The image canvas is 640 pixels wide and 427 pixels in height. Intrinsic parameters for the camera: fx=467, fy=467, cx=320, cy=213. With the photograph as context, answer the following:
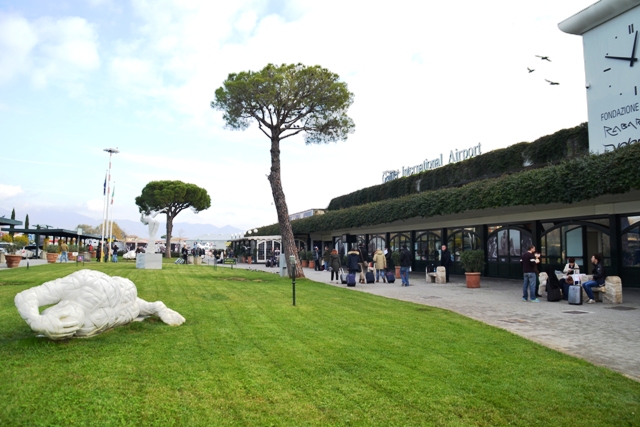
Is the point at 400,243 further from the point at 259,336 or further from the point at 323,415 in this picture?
the point at 323,415

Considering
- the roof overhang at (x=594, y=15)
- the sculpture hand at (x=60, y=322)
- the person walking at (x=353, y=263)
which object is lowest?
the sculpture hand at (x=60, y=322)

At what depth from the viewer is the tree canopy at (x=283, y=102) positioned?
19.0 m

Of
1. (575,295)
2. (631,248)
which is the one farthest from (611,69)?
(575,295)

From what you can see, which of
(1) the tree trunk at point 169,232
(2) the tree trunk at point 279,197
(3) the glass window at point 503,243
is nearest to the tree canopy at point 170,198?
(1) the tree trunk at point 169,232

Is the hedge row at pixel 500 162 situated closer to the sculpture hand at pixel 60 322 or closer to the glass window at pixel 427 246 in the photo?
the glass window at pixel 427 246

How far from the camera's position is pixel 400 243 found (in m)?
29.2

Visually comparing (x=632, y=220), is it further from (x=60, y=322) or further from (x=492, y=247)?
(x=60, y=322)

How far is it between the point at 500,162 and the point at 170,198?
36.6 m

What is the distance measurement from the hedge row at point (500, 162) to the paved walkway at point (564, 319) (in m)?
7.08

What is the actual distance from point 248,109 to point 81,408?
17.3 metres

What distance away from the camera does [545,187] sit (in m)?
13.6

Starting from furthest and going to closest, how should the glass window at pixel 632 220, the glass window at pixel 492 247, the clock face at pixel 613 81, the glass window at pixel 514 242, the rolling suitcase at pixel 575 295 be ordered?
the glass window at pixel 492 247 → the glass window at pixel 514 242 → the clock face at pixel 613 81 → the glass window at pixel 632 220 → the rolling suitcase at pixel 575 295

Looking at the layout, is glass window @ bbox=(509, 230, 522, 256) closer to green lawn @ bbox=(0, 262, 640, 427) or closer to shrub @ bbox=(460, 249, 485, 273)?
shrub @ bbox=(460, 249, 485, 273)

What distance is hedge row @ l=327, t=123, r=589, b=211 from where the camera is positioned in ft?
63.2
